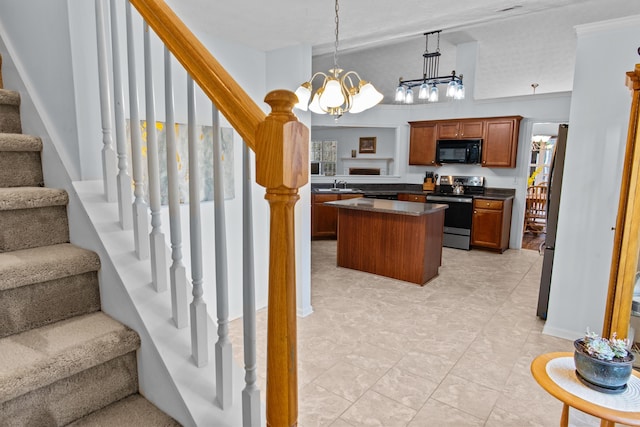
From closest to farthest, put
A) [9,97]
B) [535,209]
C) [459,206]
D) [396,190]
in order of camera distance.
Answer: [9,97] < [459,206] < [396,190] < [535,209]

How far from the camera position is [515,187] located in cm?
618

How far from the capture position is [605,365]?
150 cm

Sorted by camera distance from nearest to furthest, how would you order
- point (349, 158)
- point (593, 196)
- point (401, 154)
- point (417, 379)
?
point (417, 379) → point (593, 196) → point (401, 154) → point (349, 158)

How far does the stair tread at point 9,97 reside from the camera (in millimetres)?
1431

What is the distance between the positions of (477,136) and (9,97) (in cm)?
615

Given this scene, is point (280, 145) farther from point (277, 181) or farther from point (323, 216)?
point (323, 216)

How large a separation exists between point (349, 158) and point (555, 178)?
5836 mm

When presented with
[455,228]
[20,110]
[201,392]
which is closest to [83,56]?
[20,110]

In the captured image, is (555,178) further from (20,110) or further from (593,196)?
(20,110)

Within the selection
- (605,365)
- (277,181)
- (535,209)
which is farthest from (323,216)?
(277,181)

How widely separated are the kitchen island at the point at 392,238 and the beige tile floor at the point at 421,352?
0.62 feet

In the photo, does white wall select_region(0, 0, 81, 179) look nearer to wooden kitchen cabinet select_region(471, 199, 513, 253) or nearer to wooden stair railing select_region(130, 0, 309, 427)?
wooden stair railing select_region(130, 0, 309, 427)

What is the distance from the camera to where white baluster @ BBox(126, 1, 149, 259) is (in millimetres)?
1094

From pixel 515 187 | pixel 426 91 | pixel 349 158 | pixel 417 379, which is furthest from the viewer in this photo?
pixel 349 158
